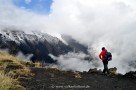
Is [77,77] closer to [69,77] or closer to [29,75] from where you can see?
[69,77]

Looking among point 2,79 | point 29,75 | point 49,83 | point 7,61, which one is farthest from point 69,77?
point 2,79

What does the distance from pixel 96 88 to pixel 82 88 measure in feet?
2.64

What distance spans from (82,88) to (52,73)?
8077 millimetres

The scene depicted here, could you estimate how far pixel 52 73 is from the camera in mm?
30375

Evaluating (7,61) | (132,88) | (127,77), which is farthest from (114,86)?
(7,61)

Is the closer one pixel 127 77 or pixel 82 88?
pixel 82 88

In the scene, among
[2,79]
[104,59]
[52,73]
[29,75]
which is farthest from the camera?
[104,59]

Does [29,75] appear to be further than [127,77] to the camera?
No

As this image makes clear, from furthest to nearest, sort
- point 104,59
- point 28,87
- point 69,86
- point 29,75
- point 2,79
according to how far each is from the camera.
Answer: point 104,59 < point 29,75 < point 69,86 < point 28,87 < point 2,79

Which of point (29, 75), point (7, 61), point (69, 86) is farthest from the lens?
point (7, 61)

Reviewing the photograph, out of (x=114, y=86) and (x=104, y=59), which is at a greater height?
(x=104, y=59)

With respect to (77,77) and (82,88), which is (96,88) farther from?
(77,77)

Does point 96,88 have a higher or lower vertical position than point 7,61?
lower

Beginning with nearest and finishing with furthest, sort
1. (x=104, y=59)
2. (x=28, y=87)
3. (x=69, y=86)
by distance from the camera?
(x=28, y=87), (x=69, y=86), (x=104, y=59)
